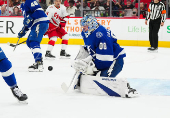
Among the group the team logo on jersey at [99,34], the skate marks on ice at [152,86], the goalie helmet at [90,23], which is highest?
the goalie helmet at [90,23]

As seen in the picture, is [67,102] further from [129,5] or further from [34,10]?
[129,5]

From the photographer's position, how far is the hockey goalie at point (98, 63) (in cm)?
333

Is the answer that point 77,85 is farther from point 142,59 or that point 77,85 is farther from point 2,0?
point 2,0

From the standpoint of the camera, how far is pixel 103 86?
133 inches

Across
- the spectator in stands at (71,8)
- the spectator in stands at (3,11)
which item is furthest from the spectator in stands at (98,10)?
the spectator in stands at (3,11)

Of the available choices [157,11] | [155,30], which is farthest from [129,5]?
[155,30]

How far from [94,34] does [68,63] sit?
264 cm

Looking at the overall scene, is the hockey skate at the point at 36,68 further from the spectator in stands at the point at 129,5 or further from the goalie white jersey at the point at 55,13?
the spectator in stands at the point at 129,5

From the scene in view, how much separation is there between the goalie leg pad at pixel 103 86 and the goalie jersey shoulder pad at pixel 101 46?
0.60 ft

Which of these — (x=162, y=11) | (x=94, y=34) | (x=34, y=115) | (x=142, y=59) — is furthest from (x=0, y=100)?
(x=162, y=11)

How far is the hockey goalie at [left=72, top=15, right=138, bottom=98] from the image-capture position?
3.33 metres

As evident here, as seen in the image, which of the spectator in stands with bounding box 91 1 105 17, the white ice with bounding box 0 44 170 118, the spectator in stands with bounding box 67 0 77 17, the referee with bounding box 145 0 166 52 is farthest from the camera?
the spectator in stands with bounding box 67 0 77 17

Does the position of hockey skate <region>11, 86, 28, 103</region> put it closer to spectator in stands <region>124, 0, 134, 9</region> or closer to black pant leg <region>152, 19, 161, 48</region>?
black pant leg <region>152, 19, 161, 48</region>

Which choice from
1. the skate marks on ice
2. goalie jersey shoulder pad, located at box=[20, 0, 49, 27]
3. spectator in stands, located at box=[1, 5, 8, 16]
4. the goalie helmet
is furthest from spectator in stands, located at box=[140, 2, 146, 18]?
the goalie helmet
